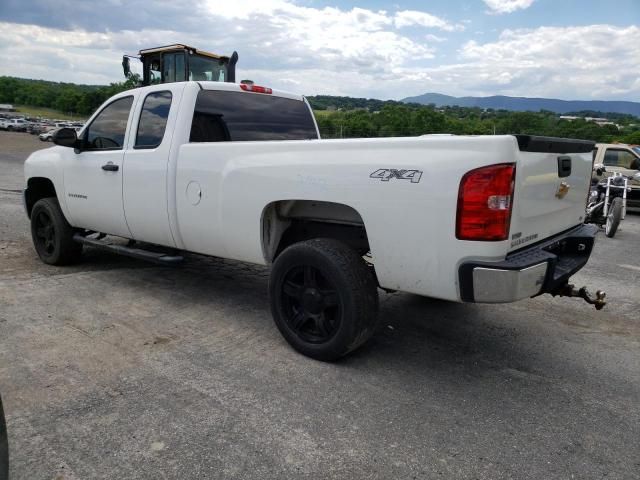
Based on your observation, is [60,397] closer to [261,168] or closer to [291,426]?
[291,426]

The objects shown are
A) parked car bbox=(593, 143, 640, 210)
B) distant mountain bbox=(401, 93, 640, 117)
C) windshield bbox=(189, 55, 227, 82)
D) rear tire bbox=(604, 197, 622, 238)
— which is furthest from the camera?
distant mountain bbox=(401, 93, 640, 117)

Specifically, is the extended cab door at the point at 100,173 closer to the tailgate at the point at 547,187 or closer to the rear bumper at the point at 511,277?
the rear bumper at the point at 511,277

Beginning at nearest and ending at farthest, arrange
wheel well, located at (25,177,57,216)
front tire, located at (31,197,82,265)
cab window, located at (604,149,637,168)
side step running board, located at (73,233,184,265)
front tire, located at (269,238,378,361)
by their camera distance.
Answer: front tire, located at (269,238,378,361), side step running board, located at (73,233,184,265), front tire, located at (31,197,82,265), wheel well, located at (25,177,57,216), cab window, located at (604,149,637,168)

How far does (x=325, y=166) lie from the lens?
11.4 ft

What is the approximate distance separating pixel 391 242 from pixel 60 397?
2.16m

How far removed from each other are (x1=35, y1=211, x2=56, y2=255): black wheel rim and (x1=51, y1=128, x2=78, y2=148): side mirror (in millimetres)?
1057

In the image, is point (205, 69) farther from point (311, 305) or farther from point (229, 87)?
point (311, 305)

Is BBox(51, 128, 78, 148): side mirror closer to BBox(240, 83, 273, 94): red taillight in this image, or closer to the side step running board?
the side step running board

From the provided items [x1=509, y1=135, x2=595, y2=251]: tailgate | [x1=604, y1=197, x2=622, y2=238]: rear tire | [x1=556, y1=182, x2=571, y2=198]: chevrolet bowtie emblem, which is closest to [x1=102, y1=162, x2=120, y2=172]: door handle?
[x1=509, y1=135, x2=595, y2=251]: tailgate

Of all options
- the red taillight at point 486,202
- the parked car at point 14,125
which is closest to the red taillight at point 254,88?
the red taillight at point 486,202

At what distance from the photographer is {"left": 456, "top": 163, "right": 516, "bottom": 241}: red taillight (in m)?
2.87

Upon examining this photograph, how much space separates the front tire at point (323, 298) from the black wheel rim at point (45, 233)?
3.49 meters

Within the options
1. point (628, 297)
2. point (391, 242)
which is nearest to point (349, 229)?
point (391, 242)

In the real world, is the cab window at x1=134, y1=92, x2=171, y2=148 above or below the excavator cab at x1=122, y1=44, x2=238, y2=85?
below
